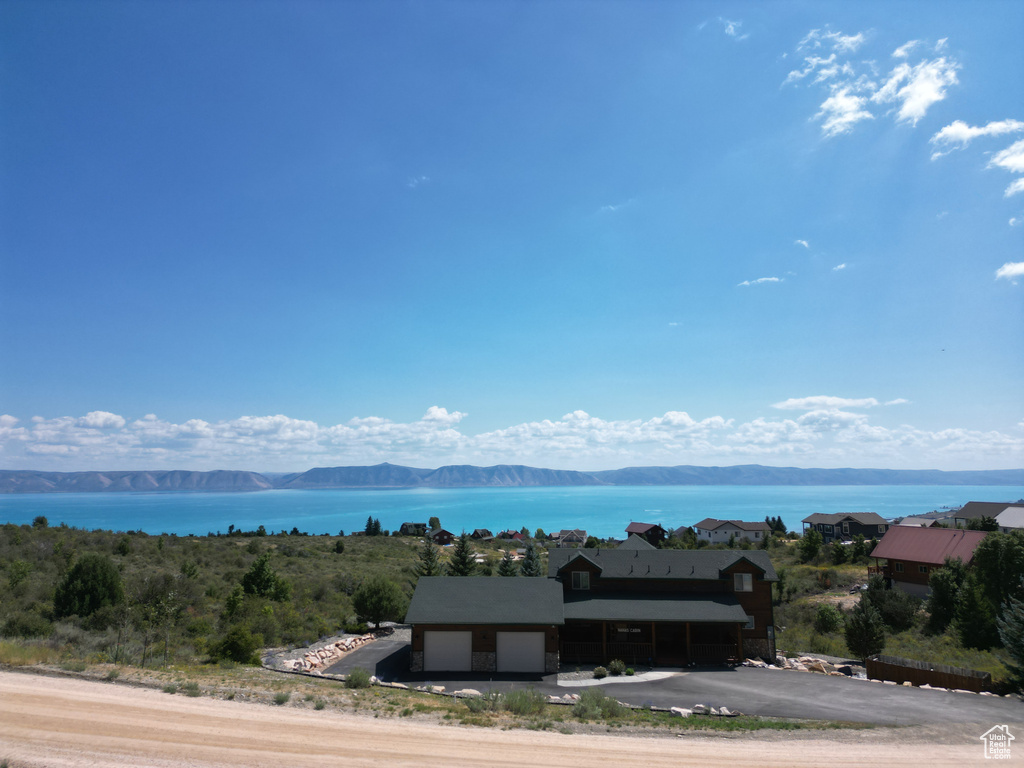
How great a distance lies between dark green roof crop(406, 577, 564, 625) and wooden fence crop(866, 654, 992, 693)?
13914mm

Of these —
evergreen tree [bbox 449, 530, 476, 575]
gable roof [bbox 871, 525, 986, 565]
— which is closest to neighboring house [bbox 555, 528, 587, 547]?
gable roof [bbox 871, 525, 986, 565]

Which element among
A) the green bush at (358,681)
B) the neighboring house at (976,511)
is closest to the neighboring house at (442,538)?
the green bush at (358,681)

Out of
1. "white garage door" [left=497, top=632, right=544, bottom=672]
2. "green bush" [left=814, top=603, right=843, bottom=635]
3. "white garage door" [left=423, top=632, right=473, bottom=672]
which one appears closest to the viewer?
"white garage door" [left=423, top=632, right=473, bottom=672]

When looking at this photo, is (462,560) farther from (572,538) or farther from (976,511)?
(976,511)

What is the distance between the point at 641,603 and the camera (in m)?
28.6

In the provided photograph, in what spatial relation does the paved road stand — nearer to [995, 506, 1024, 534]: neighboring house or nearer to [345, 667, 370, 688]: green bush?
[345, 667, 370, 688]: green bush

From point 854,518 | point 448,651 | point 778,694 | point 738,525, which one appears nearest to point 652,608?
point 778,694

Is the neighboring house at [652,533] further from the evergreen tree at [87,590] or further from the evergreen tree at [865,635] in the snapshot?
the evergreen tree at [87,590]

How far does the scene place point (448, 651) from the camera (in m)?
25.5

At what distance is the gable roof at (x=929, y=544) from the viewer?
44156 mm

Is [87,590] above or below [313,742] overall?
below

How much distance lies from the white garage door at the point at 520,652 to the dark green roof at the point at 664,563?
17.3 feet

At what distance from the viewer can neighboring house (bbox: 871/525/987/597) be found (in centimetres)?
4447

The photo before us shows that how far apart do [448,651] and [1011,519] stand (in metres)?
70.2
